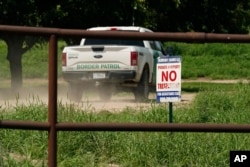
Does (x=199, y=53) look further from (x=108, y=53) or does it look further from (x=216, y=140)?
(x=216, y=140)

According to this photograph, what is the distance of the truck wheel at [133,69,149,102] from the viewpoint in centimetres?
1155

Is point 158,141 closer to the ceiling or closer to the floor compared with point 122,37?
closer to the floor

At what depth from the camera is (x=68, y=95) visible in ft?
27.2

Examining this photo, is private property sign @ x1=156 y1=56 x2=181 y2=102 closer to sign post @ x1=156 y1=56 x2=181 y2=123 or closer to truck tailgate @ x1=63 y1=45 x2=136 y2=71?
sign post @ x1=156 y1=56 x2=181 y2=123

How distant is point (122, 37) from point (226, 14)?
33.1 metres

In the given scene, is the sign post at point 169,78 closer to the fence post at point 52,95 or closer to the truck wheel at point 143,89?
the truck wheel at point 143,89

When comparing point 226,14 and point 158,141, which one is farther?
point 226,14

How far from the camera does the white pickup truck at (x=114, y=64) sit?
1202cm

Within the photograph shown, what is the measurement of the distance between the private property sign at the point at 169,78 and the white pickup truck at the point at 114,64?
1598 mm

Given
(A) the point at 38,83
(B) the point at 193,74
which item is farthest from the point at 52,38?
(B) the point at 193,74

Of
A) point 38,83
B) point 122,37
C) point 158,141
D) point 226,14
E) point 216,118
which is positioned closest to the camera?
point 122,37

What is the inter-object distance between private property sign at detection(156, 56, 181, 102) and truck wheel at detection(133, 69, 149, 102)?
4.36 ft

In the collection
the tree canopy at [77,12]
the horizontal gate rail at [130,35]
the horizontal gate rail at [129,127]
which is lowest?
the horizontal gate rail at [129,127]

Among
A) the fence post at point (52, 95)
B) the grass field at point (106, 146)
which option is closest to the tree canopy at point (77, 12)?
the grass field at point (106, 146)
